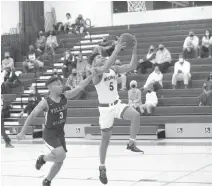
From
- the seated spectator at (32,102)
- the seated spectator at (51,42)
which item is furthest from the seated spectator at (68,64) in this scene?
the seated spectator at (51,42)

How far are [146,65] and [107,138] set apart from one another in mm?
12299

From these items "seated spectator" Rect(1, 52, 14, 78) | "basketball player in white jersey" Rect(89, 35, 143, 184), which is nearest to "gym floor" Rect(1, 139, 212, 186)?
"basketball player in white jersey" Rect(89, 35, 143, 184)

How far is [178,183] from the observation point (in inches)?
380

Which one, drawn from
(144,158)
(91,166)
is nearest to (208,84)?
(144,158)

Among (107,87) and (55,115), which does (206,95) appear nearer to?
(107,87)

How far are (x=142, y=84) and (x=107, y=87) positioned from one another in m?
11.6

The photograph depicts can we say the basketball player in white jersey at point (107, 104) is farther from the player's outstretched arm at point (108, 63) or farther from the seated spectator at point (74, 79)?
the seated spectator at point (74, 79)

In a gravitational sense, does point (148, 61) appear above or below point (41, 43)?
below

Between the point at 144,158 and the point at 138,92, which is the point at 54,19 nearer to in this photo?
the point at 138,92

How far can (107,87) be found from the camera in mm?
9836

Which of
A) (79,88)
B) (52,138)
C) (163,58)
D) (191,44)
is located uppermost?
(191,44)

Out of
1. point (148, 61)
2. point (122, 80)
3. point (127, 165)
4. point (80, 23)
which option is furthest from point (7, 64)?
point (127, 165)

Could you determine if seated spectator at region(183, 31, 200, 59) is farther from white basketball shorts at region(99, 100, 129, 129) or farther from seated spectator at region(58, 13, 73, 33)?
white basketball shorts at region(99, 100, 129, 129)

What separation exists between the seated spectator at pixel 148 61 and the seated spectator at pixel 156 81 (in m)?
1.22
